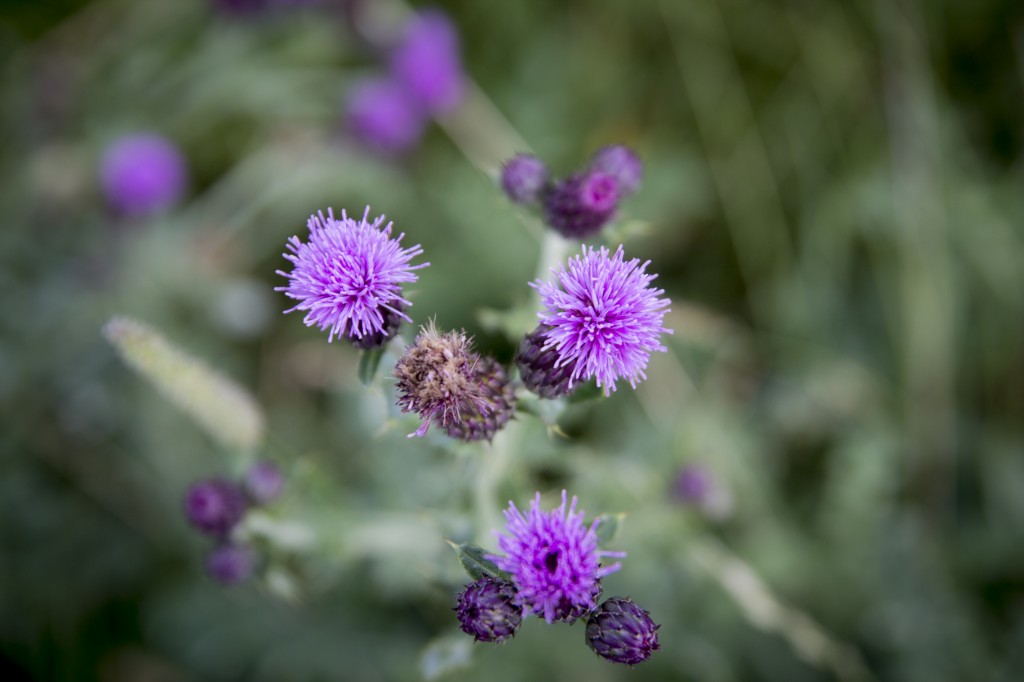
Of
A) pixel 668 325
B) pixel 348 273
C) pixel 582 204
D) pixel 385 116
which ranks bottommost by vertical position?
pixel 348 273

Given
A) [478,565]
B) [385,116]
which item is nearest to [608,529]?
[478,565]

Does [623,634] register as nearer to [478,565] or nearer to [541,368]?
[478,565]

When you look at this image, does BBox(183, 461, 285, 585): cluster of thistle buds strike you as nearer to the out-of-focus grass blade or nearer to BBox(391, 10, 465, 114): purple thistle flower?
the out-of-focus grass blade

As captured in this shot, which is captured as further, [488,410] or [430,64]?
[430,64]

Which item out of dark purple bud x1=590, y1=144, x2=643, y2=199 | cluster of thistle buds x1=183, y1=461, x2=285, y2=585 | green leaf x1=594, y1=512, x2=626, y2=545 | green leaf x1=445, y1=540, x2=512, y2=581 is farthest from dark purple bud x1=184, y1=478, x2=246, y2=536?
dark purple bud x1=590, y1=144, x2=643, y2=199

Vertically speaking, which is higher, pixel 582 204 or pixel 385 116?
pixel 385 116

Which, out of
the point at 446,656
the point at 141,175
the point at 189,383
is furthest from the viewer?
the point at 141,175

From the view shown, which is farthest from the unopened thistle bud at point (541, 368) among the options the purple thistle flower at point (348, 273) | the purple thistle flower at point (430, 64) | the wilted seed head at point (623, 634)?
the purple thistle flower at point (430, 64)

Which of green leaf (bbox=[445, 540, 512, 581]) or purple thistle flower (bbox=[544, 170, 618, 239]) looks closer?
green leaf (bbox=[445, 540, 512, 581])
